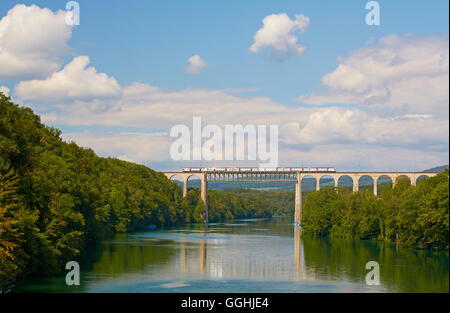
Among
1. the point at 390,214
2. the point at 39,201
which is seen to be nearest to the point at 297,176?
the point at 390,214

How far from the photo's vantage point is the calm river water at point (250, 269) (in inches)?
1400

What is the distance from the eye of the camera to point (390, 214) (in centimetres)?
6656

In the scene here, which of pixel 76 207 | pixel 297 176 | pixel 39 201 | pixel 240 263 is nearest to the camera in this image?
pixel 39 201

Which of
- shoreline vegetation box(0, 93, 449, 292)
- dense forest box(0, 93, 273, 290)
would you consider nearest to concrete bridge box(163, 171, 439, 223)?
shoreline vegetation box(0, 93, 449, 292)

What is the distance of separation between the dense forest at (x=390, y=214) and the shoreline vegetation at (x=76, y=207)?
0.13m

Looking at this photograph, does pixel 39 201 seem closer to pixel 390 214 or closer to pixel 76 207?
pixel 76 207

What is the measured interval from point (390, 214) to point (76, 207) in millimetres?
38891

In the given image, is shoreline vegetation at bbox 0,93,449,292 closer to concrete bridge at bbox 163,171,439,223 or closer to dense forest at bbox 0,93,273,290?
dense forest at bbox 0,93,273,290

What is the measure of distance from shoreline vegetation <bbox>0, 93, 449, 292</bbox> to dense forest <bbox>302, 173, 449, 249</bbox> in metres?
0.13

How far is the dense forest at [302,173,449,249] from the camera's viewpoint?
49.2m

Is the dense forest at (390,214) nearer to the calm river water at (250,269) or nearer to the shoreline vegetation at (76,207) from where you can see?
the shoreline vegetation at (76,207)

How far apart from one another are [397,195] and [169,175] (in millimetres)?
90434
